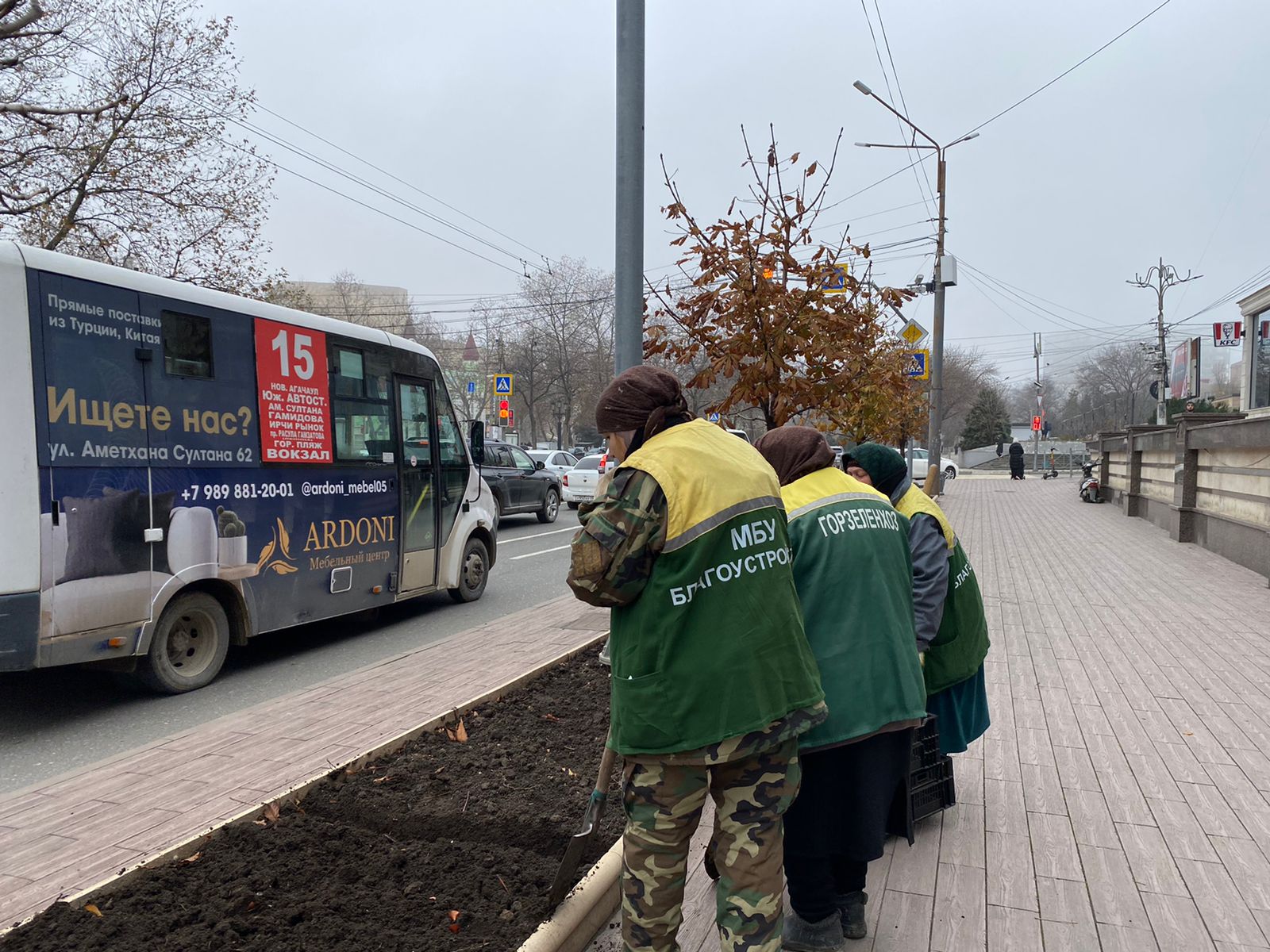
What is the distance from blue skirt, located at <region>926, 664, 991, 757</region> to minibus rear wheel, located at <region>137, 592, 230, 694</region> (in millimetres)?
5244

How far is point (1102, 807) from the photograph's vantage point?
13.0ft

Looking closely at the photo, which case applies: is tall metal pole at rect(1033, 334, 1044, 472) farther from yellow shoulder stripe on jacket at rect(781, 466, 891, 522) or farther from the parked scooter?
yellow shoulder stripe on jacket at rect(781, 466, 891, 522)

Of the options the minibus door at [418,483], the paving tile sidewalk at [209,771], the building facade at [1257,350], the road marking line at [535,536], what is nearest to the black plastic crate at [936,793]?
the paving tile sidewalk at [209,771]

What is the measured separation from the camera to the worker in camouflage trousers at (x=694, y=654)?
2.17 metres

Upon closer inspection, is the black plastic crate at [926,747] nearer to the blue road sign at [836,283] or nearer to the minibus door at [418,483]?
the blue road sign at [836,283]

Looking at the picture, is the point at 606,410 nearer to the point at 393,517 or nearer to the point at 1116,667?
the point at 1116,667

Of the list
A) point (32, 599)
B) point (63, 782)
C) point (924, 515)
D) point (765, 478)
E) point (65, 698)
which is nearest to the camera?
point (765, 478)

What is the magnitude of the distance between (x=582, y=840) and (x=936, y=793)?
1.86 m

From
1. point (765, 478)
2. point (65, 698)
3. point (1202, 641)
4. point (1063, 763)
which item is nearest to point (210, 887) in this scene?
point (765, 478)

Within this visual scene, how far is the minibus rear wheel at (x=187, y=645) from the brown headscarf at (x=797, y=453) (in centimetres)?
504

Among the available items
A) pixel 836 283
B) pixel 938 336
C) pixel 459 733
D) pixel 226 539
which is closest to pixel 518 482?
pixel 938 336

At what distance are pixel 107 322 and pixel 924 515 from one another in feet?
17.5

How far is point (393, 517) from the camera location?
327 inches

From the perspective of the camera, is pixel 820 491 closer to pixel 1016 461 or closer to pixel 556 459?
pixel 556 459
